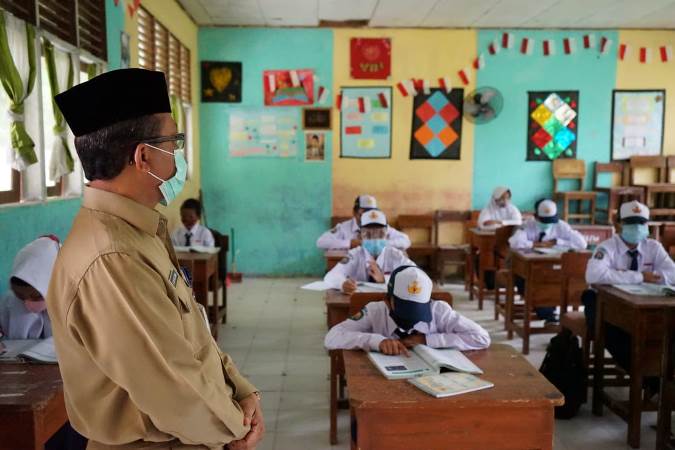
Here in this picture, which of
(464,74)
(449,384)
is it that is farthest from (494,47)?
(449,384)

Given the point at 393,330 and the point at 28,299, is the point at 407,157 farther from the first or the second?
the point at 28,299

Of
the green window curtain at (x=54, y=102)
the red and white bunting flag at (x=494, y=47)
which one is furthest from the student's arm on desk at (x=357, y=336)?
the red and white bunting flag at (x=494, y=47)

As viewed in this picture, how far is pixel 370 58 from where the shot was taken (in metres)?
7.46

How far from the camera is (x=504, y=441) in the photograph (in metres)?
1.86

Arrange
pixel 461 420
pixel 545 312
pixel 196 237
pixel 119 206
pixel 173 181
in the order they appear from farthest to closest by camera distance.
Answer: pixel 196 237
pixel 545 312
pixel 461 420
pixel 173 181
pixel 119 206

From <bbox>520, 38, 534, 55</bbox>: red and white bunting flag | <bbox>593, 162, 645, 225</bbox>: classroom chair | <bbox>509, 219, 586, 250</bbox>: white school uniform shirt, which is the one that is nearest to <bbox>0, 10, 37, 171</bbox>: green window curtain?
<bbox>509, 219, 586, 250</bbox>: white school uniform shirt

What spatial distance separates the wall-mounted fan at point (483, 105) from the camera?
755cm

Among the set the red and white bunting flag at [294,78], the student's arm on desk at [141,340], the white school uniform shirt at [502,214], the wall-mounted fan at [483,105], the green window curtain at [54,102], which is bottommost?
the white school uniform shirt at [502,214]

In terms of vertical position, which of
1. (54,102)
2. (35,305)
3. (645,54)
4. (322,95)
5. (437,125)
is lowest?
(35,305)

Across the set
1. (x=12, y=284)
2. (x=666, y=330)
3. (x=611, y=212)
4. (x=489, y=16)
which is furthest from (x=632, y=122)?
(x=12, y=284)

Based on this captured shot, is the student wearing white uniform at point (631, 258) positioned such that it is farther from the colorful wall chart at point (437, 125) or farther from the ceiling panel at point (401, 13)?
the colorful wall chart at point (437, 125)

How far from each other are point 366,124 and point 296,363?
415cm

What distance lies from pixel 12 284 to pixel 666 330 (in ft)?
9.73

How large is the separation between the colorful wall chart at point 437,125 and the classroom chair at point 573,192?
4.48ft
